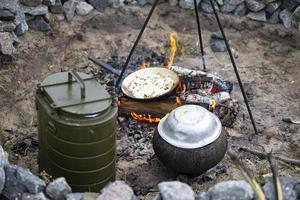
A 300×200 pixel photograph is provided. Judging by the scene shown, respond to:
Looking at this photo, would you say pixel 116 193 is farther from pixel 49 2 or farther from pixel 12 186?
pixel 49 2

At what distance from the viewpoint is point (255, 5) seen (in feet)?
30.8

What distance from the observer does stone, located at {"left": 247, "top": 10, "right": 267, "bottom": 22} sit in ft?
31.2

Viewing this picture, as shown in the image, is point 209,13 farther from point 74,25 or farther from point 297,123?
point 297,123

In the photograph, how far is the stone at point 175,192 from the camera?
4715 mm

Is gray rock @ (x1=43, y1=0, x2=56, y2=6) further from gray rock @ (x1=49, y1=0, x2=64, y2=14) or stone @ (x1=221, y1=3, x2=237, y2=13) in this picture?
stone @ (x1=221, y1=3, x2=237, y2=13)

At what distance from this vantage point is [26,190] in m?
5.00

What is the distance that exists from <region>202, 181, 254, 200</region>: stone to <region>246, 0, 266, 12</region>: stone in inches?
202

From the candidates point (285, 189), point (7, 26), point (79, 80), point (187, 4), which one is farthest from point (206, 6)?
point (285, 189)

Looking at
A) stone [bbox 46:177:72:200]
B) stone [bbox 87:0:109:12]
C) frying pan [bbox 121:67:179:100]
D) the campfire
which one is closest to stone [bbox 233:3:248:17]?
stone [bbox 87:0:109:12]

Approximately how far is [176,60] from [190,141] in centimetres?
288

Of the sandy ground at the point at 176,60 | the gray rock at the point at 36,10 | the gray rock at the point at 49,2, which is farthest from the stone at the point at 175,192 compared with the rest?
the gray rock at the point at 49,2

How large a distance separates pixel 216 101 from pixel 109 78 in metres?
1.59

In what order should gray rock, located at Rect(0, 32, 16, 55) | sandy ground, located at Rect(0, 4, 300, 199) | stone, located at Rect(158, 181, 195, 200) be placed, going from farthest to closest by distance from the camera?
gray rock, located at Rect(0, 32, 16, 55) → sandy ground, located at Rect(0, 4, 300, 199) → stone, located at Rect(158, 181, 195, 200)

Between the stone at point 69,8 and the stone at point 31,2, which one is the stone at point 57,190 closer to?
the stone at point 31,2
